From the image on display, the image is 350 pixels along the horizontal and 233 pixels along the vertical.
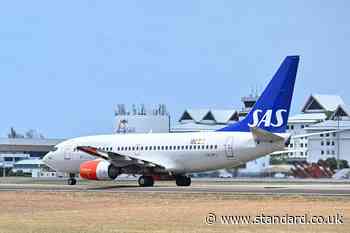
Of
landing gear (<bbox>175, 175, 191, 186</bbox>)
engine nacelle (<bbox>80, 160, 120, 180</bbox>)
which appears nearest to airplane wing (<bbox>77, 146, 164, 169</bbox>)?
engine nacelle (<bbox>80, 160, 120, 180</bbox>)

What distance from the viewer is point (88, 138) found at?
62.7m

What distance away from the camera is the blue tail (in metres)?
52.5

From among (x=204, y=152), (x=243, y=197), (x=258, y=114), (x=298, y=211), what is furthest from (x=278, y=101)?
(x=298, y=211)

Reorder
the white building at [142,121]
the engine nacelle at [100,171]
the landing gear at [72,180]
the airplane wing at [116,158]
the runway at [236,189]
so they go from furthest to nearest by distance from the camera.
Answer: the white building at [142,121] < the landing gear at [72,180] < the engine nacelle at [100,171] < the airplane wing at [116,158] < the runway at [236,189]

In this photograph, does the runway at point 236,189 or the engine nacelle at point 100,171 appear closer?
the runway at point 236,189

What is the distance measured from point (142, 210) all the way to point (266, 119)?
20.7 meters

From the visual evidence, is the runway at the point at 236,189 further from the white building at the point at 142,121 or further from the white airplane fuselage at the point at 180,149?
the white building at the point at 142,121

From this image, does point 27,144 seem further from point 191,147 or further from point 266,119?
point 266,119

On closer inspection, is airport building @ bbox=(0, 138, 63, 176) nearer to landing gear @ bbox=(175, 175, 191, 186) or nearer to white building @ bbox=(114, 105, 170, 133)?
white building @ bbox=(114, 105, 170, 133)

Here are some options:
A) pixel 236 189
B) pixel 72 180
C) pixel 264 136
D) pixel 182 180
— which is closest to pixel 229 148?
pixel 264 136

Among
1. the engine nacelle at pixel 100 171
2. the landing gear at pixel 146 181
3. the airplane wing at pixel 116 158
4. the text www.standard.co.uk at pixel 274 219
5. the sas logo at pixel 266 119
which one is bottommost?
the text www.standard.co.uk at pixel 274 219

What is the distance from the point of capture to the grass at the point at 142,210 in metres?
26.3

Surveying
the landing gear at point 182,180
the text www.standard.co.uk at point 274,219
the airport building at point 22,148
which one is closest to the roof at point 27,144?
the airport building at point 22,148

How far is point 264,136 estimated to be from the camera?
5147cm
